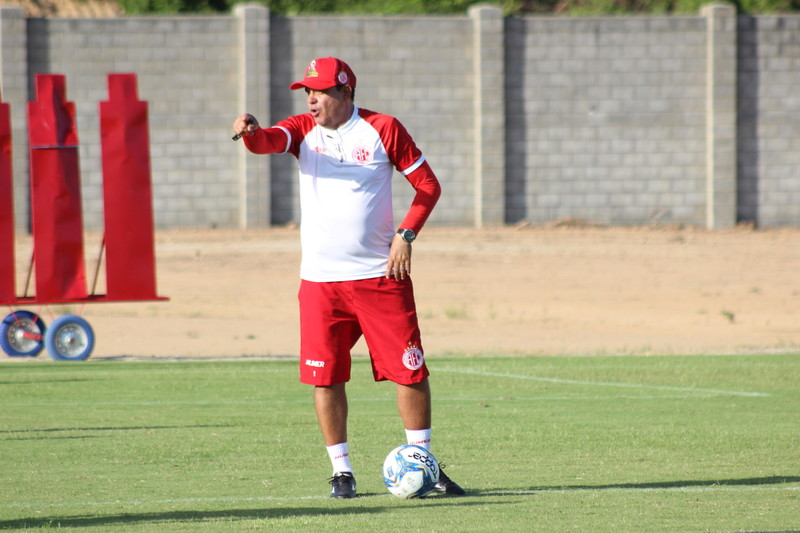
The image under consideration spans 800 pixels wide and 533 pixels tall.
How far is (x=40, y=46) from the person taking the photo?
32.4 meters

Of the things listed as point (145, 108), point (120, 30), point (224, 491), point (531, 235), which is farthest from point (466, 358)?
point (120, 30)

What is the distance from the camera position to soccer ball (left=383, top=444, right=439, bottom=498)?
6621mm

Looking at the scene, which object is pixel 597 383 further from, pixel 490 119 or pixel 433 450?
pixel 490 119

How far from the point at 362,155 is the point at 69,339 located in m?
10.7

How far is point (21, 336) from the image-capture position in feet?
56.1

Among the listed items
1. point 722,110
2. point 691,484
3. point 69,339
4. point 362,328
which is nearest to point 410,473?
point 362,328

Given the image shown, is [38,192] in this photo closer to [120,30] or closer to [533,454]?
[533,454]

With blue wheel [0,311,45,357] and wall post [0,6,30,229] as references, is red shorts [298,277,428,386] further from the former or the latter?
wall post [0,6,30,229]

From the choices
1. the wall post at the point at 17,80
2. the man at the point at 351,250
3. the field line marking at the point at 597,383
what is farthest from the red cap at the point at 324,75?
the wall post at the point at 17,80

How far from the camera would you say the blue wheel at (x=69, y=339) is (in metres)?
16.5

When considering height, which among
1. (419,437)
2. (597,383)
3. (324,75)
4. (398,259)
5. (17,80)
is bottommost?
(597,383)

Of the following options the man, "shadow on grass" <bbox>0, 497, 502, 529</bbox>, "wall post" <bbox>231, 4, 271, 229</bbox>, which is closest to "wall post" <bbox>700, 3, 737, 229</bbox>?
"wall post" <bbox>231, 4, 271, 229</bbox>

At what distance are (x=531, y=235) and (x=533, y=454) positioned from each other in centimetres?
2431

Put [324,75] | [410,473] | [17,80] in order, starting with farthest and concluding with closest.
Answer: [17,80], [324,75], [410,473]
